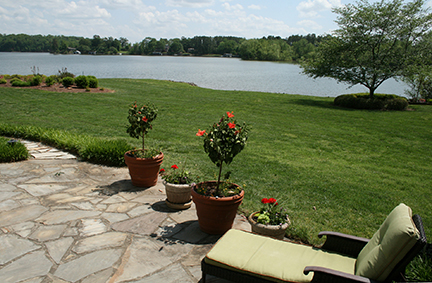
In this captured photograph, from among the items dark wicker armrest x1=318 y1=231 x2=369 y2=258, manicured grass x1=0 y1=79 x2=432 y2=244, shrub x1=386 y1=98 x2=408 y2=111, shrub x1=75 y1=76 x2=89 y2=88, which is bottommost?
manicured grass x1=0 y1=79 x2=432 y2=244

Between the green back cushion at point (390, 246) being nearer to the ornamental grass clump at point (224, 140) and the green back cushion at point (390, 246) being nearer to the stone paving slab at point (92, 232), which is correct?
the stone paving slab at point (92, 232)

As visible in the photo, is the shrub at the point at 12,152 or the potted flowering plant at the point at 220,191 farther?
the shrub at the point at 12,152

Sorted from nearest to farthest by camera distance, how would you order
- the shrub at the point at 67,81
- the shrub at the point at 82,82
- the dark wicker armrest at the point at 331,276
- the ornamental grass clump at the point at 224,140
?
the dark wicker armrest at the point at 331,276
the ornamental grass clump at the point at 224,140
the shrub at the point at 82,82
the shrub at the point at 67,81

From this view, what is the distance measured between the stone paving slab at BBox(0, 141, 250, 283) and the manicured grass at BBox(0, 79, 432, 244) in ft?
3.82

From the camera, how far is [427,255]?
2818mm

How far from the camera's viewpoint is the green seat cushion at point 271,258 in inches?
105

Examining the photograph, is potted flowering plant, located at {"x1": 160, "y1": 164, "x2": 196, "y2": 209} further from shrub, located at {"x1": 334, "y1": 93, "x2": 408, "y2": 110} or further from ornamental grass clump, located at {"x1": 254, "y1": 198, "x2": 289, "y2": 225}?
shrub, located at {"x1": 334, "y1": 93, "x2": 408, "y2": 110}

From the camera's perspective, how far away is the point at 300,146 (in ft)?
30.7

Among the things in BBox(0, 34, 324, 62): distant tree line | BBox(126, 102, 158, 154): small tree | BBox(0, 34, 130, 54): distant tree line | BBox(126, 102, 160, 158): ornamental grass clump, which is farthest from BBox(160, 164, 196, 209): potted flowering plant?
BBox(0, 34, 130, 54): distant tree line

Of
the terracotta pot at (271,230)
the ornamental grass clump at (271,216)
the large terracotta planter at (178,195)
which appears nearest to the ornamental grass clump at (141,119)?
the large terracotta planter at (178,195)

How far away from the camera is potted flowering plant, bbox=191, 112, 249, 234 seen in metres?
3.79

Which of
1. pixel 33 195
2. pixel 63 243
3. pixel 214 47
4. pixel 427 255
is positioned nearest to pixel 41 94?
pixel 33 195

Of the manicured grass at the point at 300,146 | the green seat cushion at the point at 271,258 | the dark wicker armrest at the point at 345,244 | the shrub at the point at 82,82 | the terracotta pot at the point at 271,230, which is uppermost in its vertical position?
the shrub at the point at 82,82

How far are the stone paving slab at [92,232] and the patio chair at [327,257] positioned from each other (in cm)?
41
